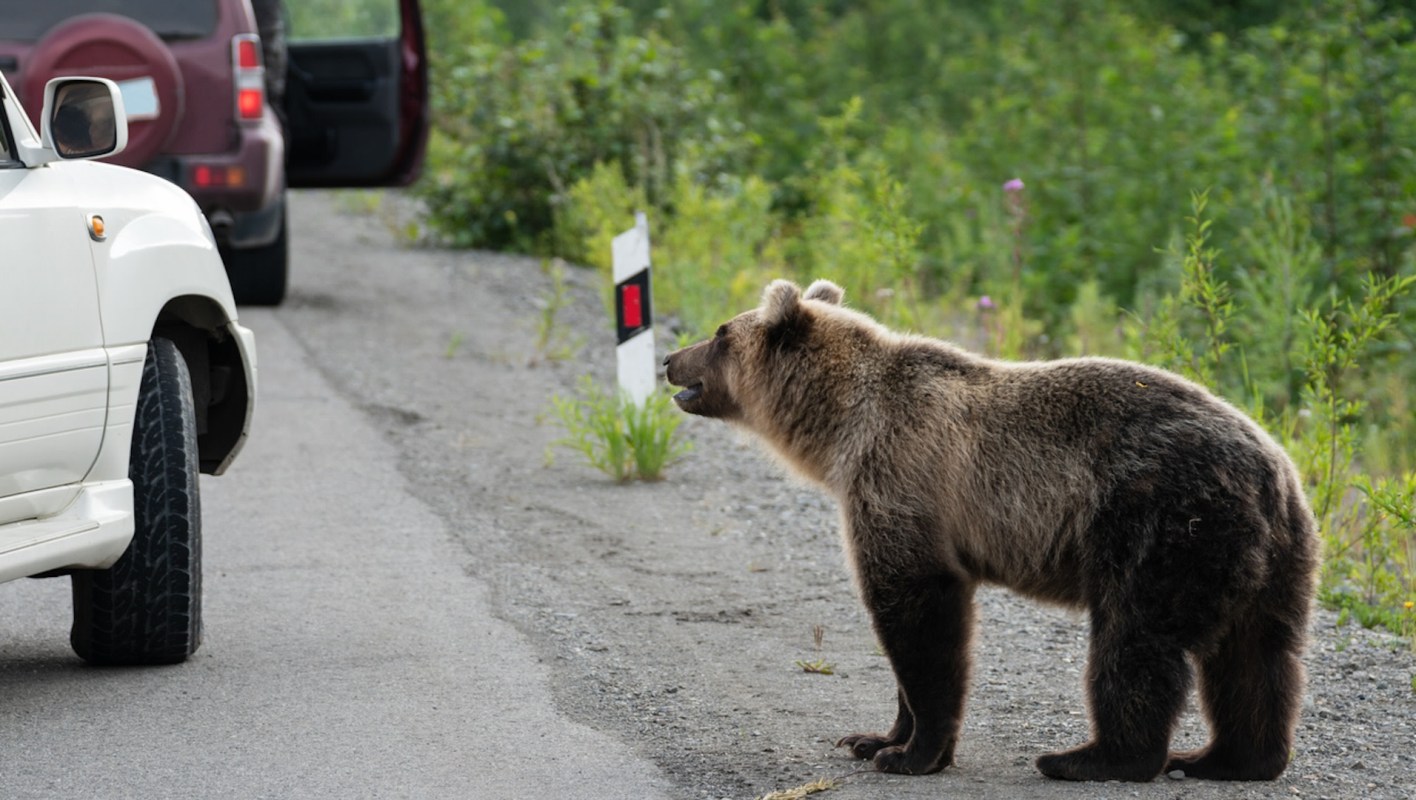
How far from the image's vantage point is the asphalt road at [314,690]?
4652mm

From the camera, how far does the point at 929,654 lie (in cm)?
472

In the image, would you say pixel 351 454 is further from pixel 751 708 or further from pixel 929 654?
pixel 929 654

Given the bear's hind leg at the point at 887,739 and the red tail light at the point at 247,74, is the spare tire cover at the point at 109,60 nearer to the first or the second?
the red tail light at the point at 247,74

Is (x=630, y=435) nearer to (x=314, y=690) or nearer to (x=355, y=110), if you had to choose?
(x=314, y=690)

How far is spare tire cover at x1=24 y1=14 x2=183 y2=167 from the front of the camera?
1024 centimetres

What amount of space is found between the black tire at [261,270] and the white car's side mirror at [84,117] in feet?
26.1

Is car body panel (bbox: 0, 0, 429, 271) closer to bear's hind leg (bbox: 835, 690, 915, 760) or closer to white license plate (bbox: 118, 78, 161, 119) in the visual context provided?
white license plate (bbox: 118, 78, 161, 119)

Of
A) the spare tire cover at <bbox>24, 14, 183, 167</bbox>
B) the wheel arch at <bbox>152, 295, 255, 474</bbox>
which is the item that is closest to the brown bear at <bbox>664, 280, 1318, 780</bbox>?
the wheel arch at <bbox>152, 295, 255, 474</bbox>

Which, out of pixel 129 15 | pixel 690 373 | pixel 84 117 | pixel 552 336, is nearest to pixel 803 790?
pixel 690 373

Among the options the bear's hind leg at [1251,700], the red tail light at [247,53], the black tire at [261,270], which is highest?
the red tail light at [247,53]

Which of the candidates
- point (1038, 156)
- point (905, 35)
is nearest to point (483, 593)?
point (1038, 156)

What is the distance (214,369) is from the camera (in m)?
6.48

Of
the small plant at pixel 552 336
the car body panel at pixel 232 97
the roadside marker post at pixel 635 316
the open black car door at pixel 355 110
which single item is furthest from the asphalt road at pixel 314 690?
the open black car door at pixel 355 110

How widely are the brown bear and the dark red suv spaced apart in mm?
6808
